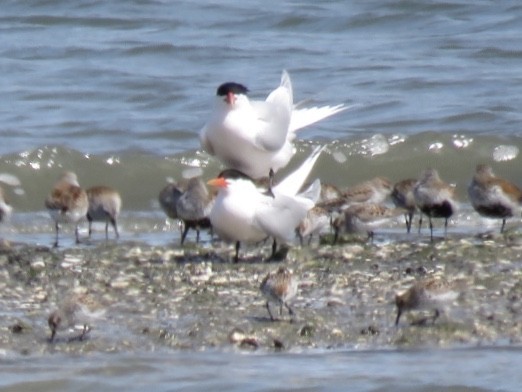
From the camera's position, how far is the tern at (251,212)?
9.25 m

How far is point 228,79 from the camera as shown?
16.4 m

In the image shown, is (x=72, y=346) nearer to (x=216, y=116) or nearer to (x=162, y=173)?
(x=216, y=116)

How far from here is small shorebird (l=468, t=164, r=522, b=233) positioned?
399 inches

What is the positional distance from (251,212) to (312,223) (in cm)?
76

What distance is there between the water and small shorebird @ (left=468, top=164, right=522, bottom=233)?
1.12 m

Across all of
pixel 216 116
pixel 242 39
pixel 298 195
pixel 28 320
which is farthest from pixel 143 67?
pixel 28 320

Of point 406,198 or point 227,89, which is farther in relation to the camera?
point 227,89

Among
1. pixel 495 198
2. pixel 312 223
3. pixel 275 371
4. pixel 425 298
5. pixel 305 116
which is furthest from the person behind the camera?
pixel 305 116

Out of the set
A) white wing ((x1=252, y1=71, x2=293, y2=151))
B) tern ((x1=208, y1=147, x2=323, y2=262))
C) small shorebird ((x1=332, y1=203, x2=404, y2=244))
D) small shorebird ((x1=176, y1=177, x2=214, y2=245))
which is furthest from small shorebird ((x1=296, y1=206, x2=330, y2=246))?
white wing ((x1=252, y1=71, x2=293, y2=151))

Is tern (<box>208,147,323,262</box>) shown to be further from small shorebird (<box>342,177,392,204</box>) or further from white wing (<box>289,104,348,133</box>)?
white wing (<box>289,104,348,133</box>)

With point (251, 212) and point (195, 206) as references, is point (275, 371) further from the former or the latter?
point (195, 206)

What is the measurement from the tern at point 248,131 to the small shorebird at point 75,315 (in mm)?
3496

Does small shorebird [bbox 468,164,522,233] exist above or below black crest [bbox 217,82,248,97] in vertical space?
below

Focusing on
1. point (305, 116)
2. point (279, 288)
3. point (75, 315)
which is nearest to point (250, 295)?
point (279, 288)
